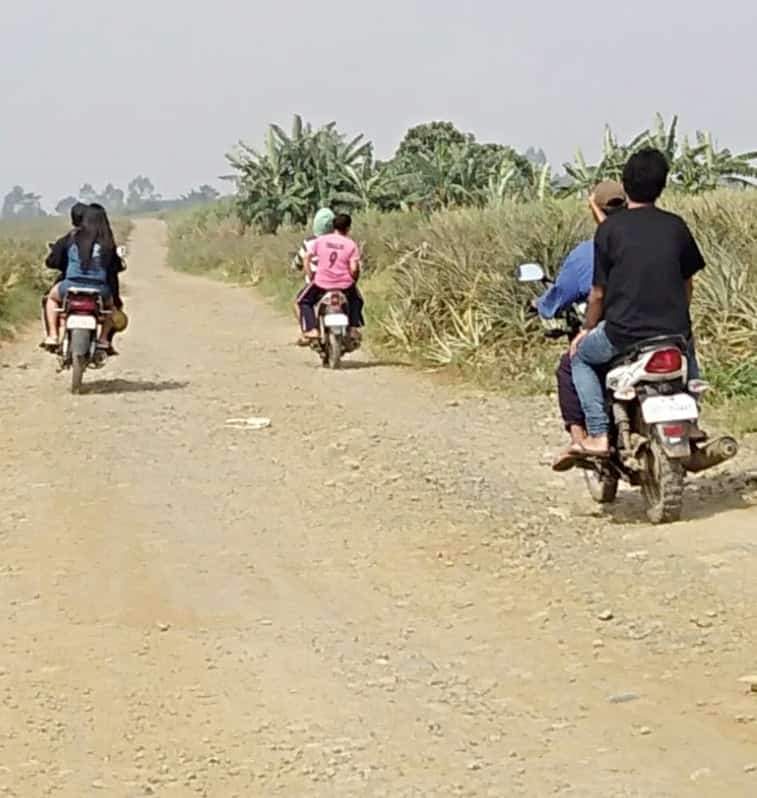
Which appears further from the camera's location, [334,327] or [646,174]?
[334,327]

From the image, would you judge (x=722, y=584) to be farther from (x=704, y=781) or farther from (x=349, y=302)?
(x=349, y=302)

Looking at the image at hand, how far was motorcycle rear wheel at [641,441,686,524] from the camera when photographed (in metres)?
8.12

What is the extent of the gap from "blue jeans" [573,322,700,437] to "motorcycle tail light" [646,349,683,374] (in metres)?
0.29

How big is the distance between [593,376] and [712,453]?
78 cm

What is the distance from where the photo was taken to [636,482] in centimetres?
856

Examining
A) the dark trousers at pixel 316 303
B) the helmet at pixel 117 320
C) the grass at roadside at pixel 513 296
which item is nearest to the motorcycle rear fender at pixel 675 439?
the grass at roadside at pixel 513 296

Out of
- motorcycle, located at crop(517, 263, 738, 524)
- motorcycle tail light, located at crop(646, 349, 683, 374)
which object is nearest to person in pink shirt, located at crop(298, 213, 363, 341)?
motorcycle, located at crop(517, 263, 738, 524)

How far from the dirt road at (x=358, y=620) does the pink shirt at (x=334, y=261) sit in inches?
191

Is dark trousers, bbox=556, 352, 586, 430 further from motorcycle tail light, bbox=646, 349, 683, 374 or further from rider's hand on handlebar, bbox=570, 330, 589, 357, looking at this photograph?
motorcycle tail light, bbox=646, 349, 683, 374

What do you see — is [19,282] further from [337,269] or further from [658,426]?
[658,426]

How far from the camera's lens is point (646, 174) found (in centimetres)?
807

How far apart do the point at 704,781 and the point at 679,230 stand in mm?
4035

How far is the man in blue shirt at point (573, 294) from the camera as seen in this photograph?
28.6 ft

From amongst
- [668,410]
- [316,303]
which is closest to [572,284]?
[668,410]
